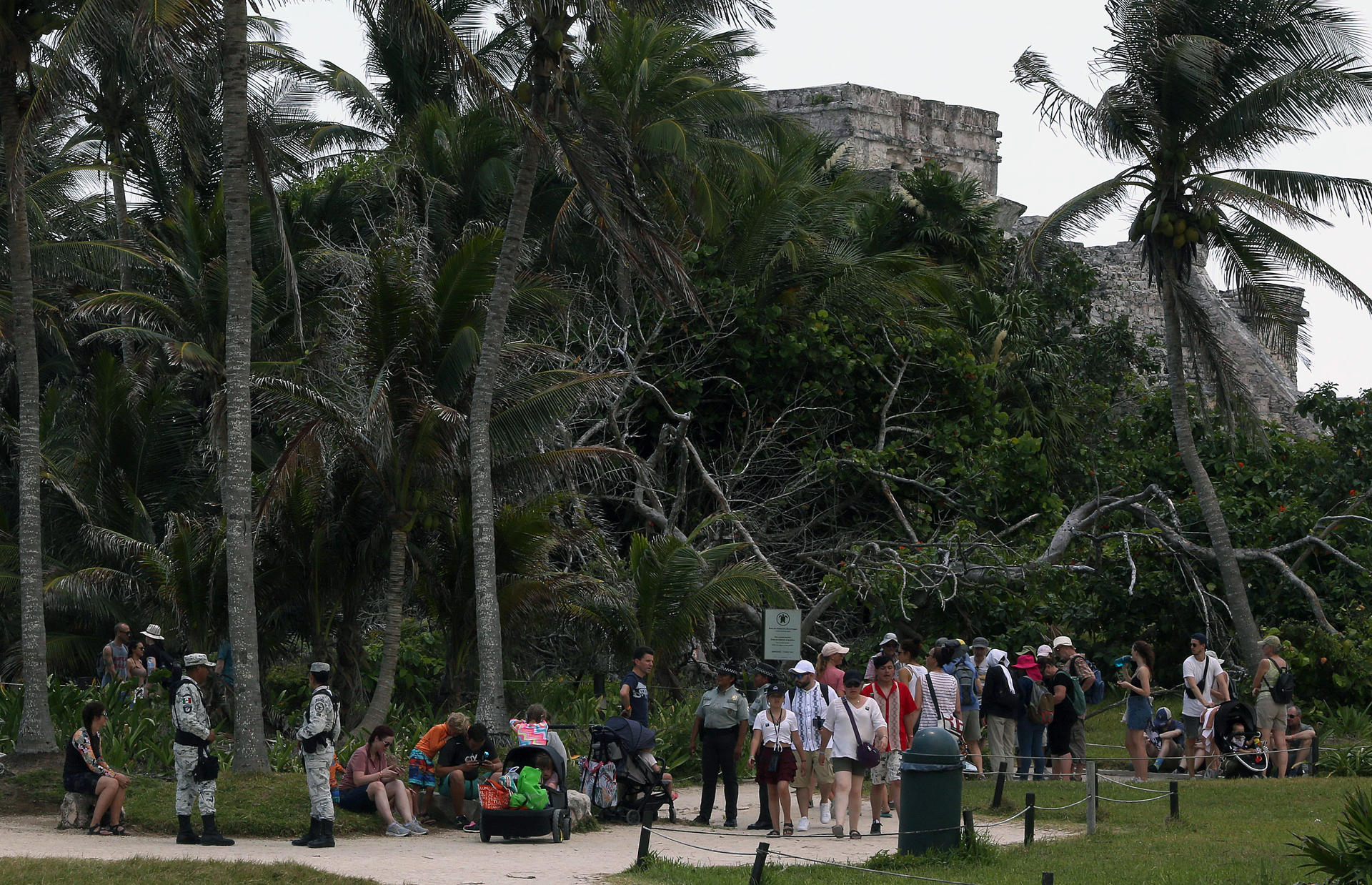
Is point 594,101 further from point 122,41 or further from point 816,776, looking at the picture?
point 816,776

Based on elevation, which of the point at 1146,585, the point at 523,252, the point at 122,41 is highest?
the point at 122,41

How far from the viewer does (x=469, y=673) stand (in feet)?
56.3

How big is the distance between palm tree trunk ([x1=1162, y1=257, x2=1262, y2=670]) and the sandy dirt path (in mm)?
6762

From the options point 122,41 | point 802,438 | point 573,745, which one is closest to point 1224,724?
point 573,745

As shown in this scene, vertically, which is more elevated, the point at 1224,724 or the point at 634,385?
the point at 634,385

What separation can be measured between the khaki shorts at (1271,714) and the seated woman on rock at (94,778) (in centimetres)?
1080

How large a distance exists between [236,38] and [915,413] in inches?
494

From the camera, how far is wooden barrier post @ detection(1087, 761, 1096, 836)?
10.8 metres

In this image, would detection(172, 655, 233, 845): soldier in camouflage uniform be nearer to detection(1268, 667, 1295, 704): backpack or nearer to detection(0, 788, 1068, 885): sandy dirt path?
detection(0, 788, 1068, 885): sandy dirt path

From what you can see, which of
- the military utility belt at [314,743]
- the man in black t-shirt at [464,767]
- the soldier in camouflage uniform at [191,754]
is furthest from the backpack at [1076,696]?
the soldier in camouflage uniform at [191,754]

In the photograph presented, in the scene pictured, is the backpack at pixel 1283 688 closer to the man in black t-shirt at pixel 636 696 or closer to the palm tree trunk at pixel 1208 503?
the palm tree trunk at pixel 1208 503

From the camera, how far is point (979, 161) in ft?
129

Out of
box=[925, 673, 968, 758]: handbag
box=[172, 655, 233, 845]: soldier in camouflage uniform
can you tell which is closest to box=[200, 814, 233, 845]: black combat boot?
box=[172, 655, 233, 845]: soldier in camouflage uniform

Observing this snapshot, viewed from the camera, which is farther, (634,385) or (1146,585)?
(634,385)
